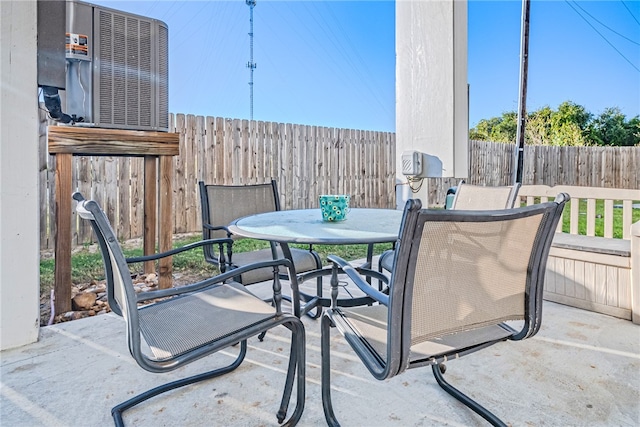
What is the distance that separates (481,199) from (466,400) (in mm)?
1254

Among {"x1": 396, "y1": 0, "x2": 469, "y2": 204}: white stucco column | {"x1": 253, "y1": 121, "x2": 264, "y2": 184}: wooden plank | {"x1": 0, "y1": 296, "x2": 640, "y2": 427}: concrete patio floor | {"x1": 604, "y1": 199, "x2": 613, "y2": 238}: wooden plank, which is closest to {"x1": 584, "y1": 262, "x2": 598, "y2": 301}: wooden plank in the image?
{"x1": 0, "y1": 296, "x2": 640, "y2": 427}: concrete patio floor

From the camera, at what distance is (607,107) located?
542 inches

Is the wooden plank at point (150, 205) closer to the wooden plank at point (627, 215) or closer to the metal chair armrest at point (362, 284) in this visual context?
the metal chair armrest at point (362, 284)

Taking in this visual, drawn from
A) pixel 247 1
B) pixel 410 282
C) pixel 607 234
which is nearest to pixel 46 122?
pixel 410 282

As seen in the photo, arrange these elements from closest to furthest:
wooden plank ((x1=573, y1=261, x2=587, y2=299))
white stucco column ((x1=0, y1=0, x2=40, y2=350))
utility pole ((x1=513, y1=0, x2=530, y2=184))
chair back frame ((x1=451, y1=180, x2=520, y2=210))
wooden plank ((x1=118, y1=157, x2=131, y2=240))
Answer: white stucco column ((x1=0, y1=0, x2=40, y2=350)) → chair back frame ((x1=451, y1=180, x2=520, y2=210)) → wooden plank ((x1=573, y1=261, x2=587, y2=299)) → wooden plank ((x1=118, y1=157, x2=131, y2=240)) → utility pole ((x1=513, y1=0, x2=530, y2=184))

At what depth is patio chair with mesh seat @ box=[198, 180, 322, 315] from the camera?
2107 mm

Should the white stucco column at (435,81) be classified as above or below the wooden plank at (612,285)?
above

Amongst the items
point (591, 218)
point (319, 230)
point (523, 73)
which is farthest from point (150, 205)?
point (523, 73)

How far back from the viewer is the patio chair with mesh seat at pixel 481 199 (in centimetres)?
222

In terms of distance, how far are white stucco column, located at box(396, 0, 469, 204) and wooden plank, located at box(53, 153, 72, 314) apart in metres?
2.46

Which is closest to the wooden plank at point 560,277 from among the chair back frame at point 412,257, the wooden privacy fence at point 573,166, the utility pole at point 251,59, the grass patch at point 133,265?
the chair back frame at point 412,257

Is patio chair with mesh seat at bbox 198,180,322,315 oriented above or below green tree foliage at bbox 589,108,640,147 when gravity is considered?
below

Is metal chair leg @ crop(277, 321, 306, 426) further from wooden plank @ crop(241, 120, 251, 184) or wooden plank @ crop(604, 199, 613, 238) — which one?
wooden plank @ crop(241, 120, 251, 184)

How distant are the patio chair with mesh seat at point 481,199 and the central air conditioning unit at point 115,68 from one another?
6.30 feet
